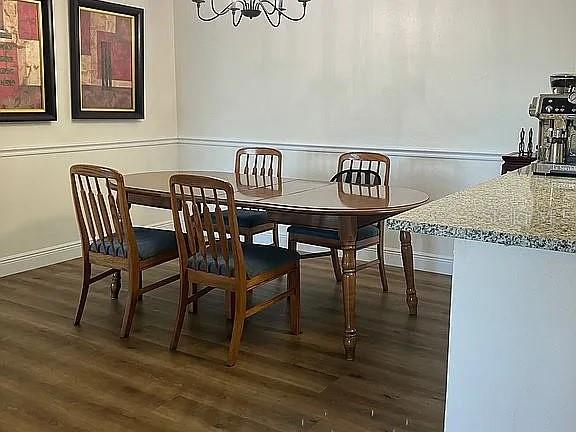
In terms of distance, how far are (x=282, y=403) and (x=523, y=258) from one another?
4.39ft

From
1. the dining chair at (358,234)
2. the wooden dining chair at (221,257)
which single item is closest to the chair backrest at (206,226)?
the wooden dining chair at (221,257)

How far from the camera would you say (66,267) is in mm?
4570

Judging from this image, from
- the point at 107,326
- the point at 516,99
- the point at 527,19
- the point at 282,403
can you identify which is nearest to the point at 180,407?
the point at 282,403

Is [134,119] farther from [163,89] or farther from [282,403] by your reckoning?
[282,403]

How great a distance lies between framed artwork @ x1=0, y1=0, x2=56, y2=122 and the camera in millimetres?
4129

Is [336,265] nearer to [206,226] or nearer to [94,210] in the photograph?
[206,226]

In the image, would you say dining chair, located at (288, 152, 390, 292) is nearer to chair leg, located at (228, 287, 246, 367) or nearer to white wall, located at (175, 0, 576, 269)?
white wall, located at (175, 0, 576, 269)

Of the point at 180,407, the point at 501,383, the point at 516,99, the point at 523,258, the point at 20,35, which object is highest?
the point at 20,35

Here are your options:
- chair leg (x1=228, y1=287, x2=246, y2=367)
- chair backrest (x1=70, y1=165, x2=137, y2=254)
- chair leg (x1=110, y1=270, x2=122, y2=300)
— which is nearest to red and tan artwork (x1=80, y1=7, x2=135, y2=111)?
chair leg (x1=110, y1=270, x2=122, y2=300)

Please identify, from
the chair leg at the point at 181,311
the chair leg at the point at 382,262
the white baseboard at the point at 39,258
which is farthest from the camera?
the white baseboard at the point at 39,258

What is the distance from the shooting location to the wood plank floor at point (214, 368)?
244 cm

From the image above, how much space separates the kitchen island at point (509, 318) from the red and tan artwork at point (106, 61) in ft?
12.1

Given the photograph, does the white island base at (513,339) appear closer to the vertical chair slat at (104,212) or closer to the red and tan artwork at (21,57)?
the vertical chair slat at (104,212)

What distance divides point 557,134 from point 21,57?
339 cm
